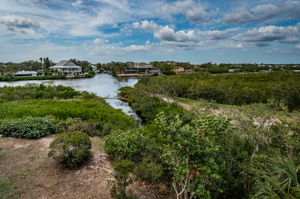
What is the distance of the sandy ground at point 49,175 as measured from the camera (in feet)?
14.3

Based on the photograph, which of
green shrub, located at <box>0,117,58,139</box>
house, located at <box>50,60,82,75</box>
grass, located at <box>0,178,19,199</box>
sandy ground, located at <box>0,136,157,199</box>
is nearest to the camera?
grass, located at <box>0,178,19,199</box>

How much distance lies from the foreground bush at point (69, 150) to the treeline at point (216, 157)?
1.00 m

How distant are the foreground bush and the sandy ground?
0.82 ft

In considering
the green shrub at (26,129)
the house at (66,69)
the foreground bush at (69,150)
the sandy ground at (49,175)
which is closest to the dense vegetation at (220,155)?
the sandy ground at (49,175)

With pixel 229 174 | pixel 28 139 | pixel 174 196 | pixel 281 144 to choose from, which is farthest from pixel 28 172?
pixel 281 144

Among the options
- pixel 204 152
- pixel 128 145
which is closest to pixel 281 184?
pixel 204 152

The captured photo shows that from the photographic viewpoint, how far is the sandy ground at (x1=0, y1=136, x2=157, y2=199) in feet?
14.3

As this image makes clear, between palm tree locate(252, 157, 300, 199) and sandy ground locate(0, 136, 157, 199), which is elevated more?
palm tree locate(252, 157, 300, 199)

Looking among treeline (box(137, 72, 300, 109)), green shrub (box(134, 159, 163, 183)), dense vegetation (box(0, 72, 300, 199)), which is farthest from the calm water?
green shrub (box(134, 159, 163, 183))

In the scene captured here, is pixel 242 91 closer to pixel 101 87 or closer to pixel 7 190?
pixel 7 190

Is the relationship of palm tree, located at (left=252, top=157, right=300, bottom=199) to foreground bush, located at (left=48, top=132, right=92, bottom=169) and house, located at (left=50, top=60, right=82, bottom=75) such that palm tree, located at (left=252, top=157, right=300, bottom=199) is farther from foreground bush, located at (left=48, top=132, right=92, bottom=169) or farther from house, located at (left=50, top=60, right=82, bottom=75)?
house, located at (left=50, top=60, right=82, bottom=75)

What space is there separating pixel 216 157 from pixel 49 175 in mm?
5085

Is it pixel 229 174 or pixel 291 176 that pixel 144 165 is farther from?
pixel 291 176

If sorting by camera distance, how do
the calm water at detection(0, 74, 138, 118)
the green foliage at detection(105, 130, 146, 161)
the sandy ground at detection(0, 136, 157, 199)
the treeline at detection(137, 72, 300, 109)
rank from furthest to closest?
the calm water at detection(0, 74, 138, 118), the treeline at detection(137, 72, 300, 109), the green foliage at detection(105, 130, 146, 161), the sandy ground at detection(0, 136, 157, 199)
